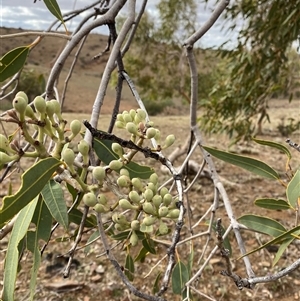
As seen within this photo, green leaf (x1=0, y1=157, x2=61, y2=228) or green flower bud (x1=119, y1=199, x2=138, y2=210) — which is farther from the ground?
green leaf (x1=0, y1=157, x2=61, y2=228)

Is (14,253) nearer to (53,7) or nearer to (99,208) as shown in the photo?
(99,208)

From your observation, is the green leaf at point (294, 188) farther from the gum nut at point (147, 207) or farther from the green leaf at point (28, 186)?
the green leaf at point (28, 186)

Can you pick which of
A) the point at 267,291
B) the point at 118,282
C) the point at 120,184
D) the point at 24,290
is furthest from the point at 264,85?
the point at 120,184

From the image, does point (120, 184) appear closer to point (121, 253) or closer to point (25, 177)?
point (25, 177)

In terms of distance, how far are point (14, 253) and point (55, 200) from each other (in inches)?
3.1

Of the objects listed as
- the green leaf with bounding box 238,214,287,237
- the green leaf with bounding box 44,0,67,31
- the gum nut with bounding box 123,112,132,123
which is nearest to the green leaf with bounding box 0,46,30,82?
the green leaf with bounding box 44,0,67,31

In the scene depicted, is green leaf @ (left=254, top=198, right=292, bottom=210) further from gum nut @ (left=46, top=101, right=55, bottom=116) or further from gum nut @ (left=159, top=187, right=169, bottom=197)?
gum nut @ (left=46, top=101, right=55, bottom=116)

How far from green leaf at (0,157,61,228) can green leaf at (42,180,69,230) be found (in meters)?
0.09

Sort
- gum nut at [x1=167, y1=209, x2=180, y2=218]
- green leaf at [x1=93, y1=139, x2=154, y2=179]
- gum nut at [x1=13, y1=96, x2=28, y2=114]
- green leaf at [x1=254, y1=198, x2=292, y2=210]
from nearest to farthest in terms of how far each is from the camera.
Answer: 1. gum nut at [x1=13, y1=96, x2=28, y2=114]
2. gum nut at [x1=167, y1=209, x2=180, y2=218]
3. green leaf at [x1=93, y1=139, x2=154, y2=179]
4. green leaf at [x1=254, y1=198, x2=292, y2=210]

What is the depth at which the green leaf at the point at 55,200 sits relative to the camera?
20.0 inches

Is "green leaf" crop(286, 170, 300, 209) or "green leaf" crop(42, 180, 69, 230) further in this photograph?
"green leaf" crop(286, 170, 300, 209)

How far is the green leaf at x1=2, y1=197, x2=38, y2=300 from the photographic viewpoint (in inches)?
17.8

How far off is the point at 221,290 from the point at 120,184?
1.60 metres

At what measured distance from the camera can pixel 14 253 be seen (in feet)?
1.54
